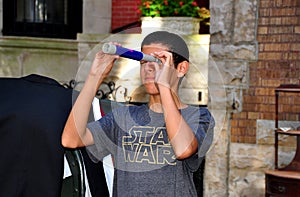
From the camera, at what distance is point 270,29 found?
529cm

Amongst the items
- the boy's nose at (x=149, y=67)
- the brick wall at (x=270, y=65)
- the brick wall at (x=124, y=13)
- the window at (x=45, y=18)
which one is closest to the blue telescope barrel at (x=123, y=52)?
the boy's nose at (x=149, y=67)

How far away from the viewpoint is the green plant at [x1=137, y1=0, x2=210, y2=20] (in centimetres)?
690

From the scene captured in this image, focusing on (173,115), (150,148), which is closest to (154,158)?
(150,148)

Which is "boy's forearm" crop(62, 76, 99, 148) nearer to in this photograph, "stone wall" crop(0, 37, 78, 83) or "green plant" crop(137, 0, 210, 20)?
"green plant" crop(137, 0, 210, 20)

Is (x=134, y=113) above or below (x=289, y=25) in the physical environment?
below

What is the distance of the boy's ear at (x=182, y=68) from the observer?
7.27ft

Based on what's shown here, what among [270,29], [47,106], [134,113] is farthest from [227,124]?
[134,113]

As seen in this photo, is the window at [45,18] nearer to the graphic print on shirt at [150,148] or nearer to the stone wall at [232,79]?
the stone wall at [232,79]

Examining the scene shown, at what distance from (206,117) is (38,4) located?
19.7 ft

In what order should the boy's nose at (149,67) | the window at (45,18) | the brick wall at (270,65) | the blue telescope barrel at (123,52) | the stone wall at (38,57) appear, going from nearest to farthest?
the blue telescope barrel at (123,52)
the boy's nose at (149,67)
the brick wall at (270,65)
the stone wall at (38,57)
the window at (45,18)

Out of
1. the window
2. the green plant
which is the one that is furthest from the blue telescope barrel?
the window

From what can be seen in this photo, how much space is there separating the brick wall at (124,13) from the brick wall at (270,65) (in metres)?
2.52

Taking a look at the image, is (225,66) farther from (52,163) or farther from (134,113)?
(134,113)

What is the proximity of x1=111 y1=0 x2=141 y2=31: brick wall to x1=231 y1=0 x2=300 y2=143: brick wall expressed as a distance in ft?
8.27
